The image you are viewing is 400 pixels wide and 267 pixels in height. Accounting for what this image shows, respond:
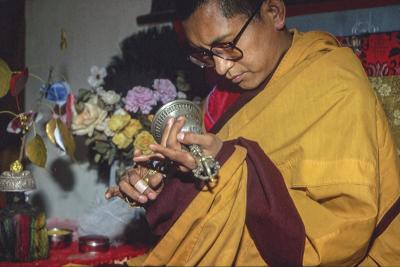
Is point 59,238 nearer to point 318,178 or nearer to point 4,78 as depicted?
point 4,78

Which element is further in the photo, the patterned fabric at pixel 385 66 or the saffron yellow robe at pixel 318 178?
the patterned fabric at pixel 385 66

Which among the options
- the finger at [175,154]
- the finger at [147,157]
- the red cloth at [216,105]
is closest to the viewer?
the finger at [175,154]

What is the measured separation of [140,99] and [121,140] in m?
0.21

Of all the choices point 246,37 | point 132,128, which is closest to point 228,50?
point 246,37

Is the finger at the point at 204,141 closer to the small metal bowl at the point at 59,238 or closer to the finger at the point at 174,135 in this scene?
the finger at the point at 174,135

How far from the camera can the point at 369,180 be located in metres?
1.19

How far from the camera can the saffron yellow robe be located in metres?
1.19

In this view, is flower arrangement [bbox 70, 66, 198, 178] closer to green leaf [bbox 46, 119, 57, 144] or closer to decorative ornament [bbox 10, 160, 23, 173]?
green leaf [bbox 46, 119, 57, 144]

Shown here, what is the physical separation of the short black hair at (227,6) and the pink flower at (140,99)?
1.97 feet

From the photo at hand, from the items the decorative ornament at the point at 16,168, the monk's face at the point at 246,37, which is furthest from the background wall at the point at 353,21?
the decorative ornament at the point at 16,168

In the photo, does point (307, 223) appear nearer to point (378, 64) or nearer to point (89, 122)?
point (378, 64)

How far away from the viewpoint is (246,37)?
1475 mm

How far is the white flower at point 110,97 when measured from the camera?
2092 millimetres

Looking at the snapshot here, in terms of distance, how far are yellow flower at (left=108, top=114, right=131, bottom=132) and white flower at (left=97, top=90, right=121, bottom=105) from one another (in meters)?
0.07
